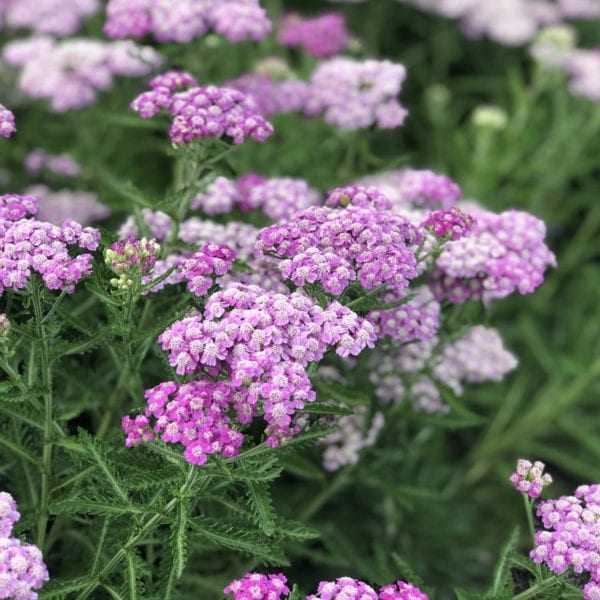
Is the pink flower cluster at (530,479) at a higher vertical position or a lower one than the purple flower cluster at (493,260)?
lower

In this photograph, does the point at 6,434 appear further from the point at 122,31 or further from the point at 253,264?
the point at 122,31

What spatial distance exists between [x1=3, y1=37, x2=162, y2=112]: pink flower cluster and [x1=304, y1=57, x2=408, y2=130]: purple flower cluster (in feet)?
3.98

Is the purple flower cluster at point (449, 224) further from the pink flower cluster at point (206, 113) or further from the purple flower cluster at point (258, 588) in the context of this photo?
the purple flower cluster at point (258, 588)

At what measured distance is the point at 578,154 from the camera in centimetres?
606

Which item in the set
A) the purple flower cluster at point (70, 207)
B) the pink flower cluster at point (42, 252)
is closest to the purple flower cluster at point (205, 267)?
the pink flower cluster at point (42, 252)

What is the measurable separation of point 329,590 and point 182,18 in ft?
9.31

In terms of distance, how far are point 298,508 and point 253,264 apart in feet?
5.00

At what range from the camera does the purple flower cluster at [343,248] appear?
2.67 meters

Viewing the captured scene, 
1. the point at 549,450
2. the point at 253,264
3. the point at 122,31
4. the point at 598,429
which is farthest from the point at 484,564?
the point at 122,31

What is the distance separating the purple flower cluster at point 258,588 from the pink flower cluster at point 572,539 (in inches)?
30.3

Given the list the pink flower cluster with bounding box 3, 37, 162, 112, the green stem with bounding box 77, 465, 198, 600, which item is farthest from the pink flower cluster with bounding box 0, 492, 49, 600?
the pink flower cluster with bounding box 3, 37, 162, 112

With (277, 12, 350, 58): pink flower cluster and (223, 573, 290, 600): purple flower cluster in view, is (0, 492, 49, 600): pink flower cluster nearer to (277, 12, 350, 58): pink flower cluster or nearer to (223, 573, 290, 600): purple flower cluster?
(223, 573, 290, 600): purple flower cluster

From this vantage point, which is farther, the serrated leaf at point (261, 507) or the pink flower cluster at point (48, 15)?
the pink flower cluster at point (48, 15)

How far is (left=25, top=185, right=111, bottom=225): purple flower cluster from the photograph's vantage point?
4570 millimetres
